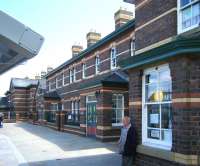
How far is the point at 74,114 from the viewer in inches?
1101

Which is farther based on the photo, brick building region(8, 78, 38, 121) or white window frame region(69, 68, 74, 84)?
brick building region(8, 78, 38, 121)

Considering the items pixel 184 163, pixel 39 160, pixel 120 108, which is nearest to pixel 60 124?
pixel 120 108

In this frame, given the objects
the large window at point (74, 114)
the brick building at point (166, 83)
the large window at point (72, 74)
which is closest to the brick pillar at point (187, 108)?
the brick building at point (166, 83)

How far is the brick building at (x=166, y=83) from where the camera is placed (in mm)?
7258

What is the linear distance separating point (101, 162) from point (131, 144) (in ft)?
9.94

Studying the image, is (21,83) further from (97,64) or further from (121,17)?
(121,17)

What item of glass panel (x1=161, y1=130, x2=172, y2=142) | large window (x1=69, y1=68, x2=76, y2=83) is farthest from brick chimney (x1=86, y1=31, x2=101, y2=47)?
glass panel (x1=161, y1=130, x2=172, y2=142)

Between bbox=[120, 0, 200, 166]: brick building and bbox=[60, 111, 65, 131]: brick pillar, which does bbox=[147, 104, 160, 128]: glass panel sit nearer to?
bbox=[120, 0, 200, 166]: brick building

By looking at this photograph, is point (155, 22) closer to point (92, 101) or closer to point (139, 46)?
point (139, 46)

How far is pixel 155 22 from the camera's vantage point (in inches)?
390

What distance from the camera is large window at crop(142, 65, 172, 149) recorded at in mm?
8391

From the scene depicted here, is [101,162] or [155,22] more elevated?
[155,22]

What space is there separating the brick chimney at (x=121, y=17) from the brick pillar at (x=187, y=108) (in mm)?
16818

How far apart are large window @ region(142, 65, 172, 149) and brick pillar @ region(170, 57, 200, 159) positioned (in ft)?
2.37
